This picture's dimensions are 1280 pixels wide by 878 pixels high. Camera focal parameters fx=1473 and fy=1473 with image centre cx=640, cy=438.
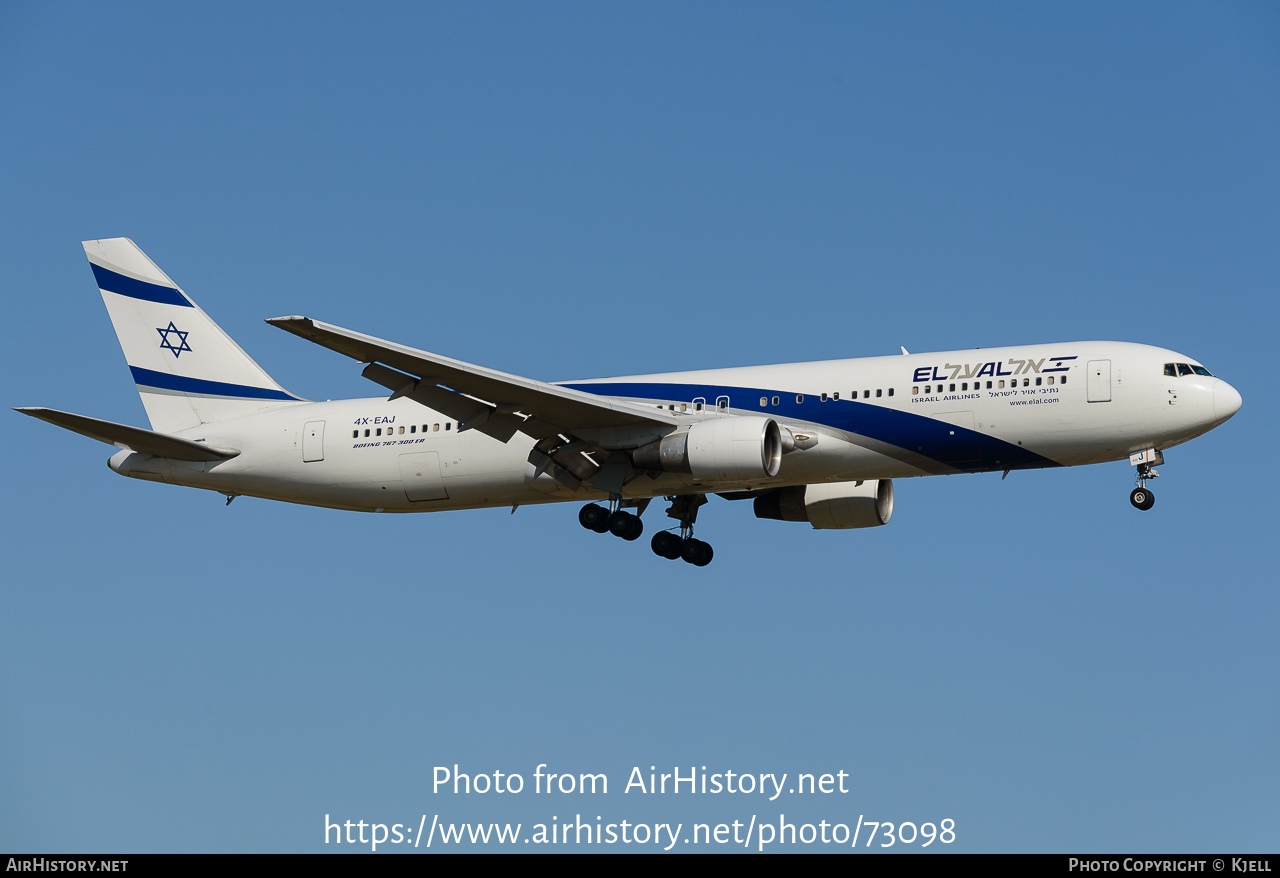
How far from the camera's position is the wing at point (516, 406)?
3173cm

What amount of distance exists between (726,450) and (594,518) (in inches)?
215

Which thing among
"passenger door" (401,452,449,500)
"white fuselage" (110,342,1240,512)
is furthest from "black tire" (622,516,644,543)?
"passenger door" (401,452,449,500)

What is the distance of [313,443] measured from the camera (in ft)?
123

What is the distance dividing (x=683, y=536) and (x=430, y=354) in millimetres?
10104

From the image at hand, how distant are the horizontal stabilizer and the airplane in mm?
58

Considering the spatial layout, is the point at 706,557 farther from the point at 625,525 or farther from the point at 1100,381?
the point at 1100,381

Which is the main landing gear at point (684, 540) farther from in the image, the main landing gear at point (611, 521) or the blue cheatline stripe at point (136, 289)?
the blue cheatline stripe at point (136, 289)

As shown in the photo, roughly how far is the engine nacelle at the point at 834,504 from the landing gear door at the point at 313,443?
1156 cm

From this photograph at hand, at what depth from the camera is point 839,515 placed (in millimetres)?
38438

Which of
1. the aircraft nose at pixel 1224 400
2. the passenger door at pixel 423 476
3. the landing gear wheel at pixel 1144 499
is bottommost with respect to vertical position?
the landing gear wheel at pixel 1144 499

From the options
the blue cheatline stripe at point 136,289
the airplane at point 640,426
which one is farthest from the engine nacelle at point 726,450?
the blue cheatline stripe at point 136,289

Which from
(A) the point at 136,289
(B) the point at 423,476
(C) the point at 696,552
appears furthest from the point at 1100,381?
(A) the point at 136,289

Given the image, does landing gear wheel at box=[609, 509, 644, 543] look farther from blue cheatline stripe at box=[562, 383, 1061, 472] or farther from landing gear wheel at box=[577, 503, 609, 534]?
blue cheatline stripe at box=[562, 383, 1061, 472]
